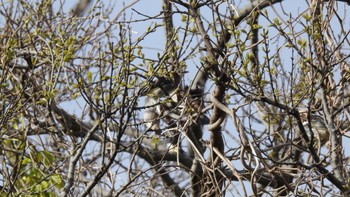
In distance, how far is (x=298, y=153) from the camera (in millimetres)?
7477

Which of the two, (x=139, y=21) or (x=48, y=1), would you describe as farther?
(x=48, y=1)

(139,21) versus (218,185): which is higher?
(139,21)

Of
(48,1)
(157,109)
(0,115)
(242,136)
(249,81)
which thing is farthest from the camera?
(48,1)

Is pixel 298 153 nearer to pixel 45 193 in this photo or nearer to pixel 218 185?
pixel 218 185

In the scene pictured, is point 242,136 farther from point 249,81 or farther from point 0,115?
point 0,115

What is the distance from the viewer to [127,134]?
9.67 meters

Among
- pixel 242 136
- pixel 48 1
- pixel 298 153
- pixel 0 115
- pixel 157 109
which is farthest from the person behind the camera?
pixel 48 1

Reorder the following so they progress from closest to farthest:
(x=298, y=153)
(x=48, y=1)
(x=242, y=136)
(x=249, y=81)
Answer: (x=242, y=136), (x=249, y=81), (x=298, y=153), (x=48, y=1)

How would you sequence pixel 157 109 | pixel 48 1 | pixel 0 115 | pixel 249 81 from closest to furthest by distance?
1. pixel 249 81
2. pixel 0 115
3. pixel 157 109
4. pixel 48 1

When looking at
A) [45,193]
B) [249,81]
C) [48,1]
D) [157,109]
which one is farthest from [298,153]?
[48,1]

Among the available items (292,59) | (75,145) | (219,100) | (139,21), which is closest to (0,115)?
(75,145)

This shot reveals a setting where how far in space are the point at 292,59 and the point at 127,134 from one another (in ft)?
13.6

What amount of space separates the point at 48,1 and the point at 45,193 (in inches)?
154

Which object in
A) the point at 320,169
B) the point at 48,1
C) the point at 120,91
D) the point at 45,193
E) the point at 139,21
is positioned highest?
the point at 48,1
